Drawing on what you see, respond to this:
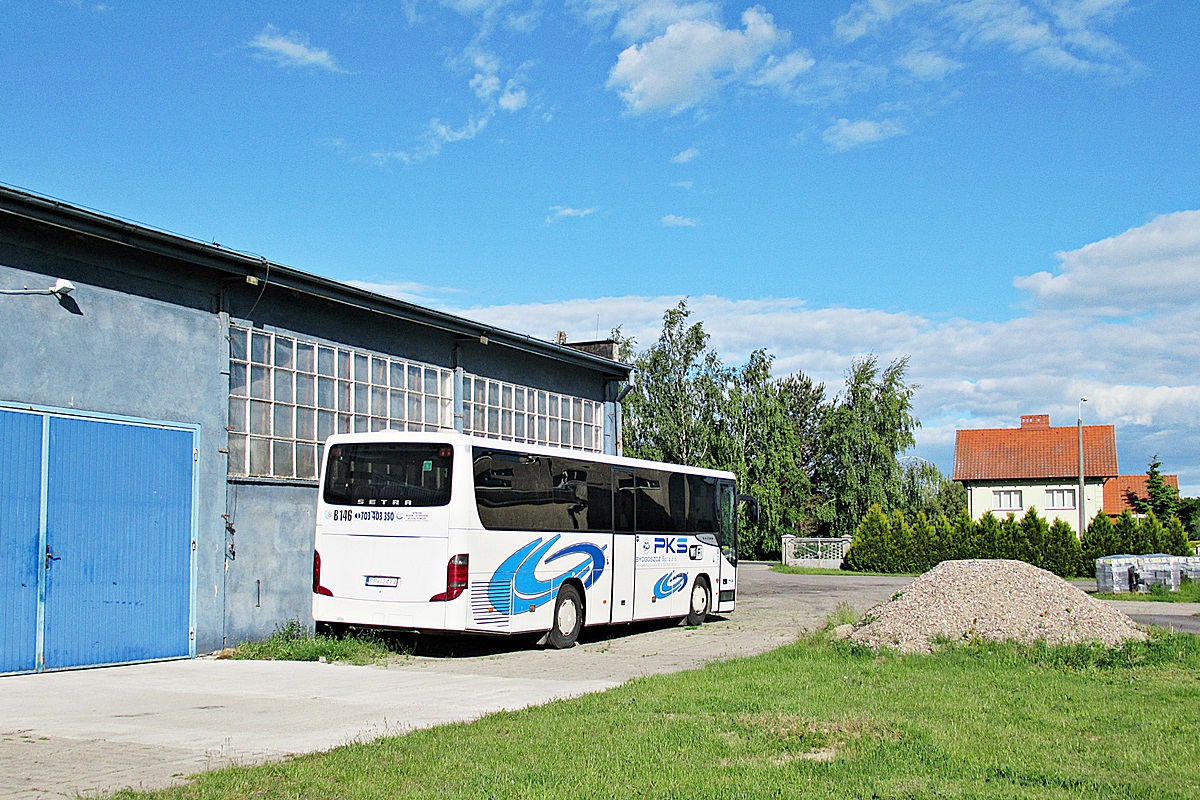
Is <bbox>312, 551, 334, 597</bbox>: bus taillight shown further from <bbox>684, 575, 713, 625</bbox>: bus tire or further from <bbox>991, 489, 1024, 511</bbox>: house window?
<bbox>991, 489, 1024, 511</bbox>: house window

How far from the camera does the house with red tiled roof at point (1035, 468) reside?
217 ft

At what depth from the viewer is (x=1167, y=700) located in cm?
1078

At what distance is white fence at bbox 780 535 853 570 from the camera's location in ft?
159

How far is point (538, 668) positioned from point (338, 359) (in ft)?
20.6

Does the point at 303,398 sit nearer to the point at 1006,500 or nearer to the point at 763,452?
the point at 763,452

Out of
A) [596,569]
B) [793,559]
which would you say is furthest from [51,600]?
[793,559]

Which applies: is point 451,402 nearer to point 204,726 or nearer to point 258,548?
point 258,548

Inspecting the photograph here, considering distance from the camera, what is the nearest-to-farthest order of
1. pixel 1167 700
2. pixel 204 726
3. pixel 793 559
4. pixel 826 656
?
pixel 204 726
pixel 1167 700
pixel 826 656
pixel 793 559

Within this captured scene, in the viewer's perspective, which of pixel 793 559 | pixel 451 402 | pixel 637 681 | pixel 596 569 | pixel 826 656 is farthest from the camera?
pixel 793 559

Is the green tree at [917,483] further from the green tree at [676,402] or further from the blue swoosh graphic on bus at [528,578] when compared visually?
the blue swoosh graphic on bus at [528,578]

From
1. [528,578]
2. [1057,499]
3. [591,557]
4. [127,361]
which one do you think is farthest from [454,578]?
Result: [1057,499]

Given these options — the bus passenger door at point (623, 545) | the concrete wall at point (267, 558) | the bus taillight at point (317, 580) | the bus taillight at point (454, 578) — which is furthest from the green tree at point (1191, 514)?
the bus taillight at point (317, 580)

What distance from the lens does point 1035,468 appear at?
67125 millimetres

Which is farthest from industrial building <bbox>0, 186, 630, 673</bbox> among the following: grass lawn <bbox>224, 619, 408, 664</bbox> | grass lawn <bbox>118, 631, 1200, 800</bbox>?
grass lawn <bbox>118, 631, 1200, 800</bbox>
